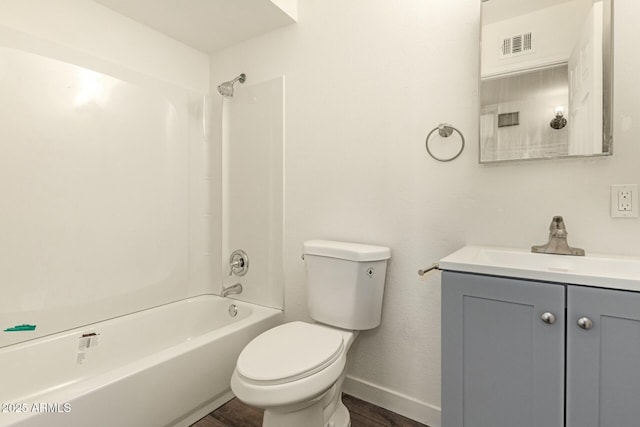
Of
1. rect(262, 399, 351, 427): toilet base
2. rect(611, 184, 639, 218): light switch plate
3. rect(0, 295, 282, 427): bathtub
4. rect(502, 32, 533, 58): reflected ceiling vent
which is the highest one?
rect(502, 32, 533, 58): reflected ceiling vent

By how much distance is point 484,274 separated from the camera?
972mm

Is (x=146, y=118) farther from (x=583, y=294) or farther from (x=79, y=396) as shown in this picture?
(x=583, y=294)

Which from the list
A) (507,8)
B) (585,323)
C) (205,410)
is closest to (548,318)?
(585,323)

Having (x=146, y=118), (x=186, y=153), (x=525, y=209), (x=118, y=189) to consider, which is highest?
(x=146, y=118)

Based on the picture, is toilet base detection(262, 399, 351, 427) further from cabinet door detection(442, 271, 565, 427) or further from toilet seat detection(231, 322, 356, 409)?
cabinet door detection(442, 271, 565, 427)

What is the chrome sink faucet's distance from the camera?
117 centimetres

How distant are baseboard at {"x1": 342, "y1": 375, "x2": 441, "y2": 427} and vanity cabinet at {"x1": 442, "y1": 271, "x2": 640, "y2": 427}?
550mm

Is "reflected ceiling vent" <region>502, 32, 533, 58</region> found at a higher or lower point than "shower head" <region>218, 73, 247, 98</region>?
lower

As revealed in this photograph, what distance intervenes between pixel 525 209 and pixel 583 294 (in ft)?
1.74

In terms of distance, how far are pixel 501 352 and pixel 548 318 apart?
0.16 m

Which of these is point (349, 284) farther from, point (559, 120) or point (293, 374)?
point (559, 120)

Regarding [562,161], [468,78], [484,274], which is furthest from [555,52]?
[484,274]

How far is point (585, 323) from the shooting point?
829 millimetres

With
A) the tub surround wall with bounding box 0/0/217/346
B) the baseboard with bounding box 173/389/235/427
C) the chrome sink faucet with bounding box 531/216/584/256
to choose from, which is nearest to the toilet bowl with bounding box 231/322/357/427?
the baseboard with bounding box 173/389/235/427
